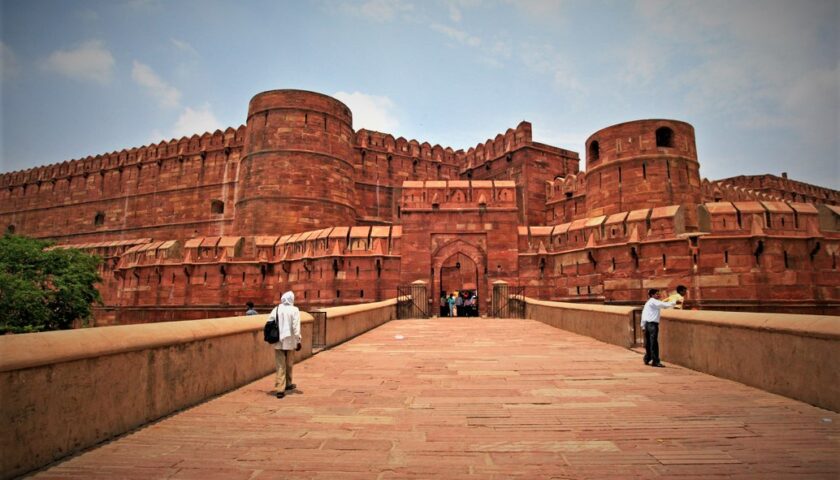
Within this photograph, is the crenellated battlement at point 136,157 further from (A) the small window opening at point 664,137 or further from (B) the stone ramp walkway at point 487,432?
(B) the stone ramp walkway at point 487,432

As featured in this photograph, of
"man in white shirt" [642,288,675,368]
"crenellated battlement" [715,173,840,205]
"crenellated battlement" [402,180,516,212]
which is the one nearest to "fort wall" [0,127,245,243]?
"crenellated battlement" [402,180,516,212]

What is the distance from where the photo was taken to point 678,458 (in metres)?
2.85

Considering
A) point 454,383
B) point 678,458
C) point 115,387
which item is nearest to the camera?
point 678,458

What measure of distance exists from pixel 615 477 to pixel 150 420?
345 centimetres

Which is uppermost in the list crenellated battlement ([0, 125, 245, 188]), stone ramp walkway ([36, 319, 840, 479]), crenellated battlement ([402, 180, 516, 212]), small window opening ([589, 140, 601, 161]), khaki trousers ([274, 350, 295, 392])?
crenellated battlement ([0, 125, 245, 188])

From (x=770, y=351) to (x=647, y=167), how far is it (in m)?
18.6

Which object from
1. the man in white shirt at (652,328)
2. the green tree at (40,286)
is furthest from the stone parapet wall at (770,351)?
the green tree at (40,286)

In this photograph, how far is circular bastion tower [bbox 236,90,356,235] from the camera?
27.3m

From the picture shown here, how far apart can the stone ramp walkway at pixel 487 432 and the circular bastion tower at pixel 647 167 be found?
17.3 metres

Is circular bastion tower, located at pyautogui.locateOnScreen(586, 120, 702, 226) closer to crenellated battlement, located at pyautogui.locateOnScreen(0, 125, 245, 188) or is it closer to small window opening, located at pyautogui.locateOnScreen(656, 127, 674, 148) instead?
small window opening, located at pyautogui.locateOnScreen(656, 127, 674, 148)

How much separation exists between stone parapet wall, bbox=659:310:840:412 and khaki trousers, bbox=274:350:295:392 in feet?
15.8

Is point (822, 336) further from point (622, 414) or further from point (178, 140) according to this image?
point (178, 140)

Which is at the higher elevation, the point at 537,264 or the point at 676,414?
the point at 537,264

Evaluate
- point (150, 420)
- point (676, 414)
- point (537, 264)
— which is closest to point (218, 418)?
point (150, 420)
